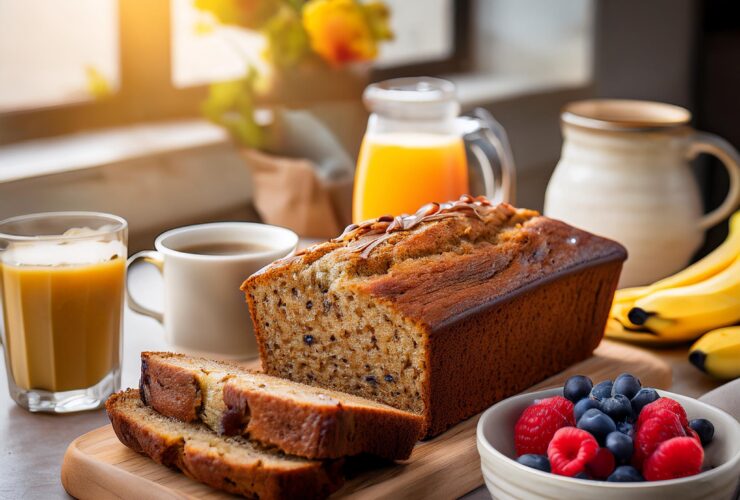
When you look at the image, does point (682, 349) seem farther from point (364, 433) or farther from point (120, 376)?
point (120, 376)

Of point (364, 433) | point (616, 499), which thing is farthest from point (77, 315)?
point (616, 499)

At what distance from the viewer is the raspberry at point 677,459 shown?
94cm

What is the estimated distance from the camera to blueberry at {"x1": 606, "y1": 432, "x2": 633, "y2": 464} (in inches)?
37.6

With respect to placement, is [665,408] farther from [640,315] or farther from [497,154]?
[497,154]

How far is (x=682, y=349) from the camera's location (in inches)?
64.2

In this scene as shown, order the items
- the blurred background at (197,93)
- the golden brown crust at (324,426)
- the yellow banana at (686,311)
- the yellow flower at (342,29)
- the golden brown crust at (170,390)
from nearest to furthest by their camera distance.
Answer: the golden brown crust at (324,426) → the golden brown crust at (170,390) → the yellow banana at (686,311) → the yellow flower at (342,29) → the blurred background at (197,93)

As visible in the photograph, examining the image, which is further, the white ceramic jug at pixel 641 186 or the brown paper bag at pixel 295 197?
the brown paper bag at pixel 295 197

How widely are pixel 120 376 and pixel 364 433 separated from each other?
0.49 metres

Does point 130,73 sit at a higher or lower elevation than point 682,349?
higher

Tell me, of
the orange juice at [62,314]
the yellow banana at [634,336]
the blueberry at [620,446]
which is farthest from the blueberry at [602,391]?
the orange juice at [62,314]

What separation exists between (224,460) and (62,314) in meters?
0.40

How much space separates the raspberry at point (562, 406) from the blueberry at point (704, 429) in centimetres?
13

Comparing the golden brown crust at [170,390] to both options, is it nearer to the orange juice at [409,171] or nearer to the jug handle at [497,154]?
the orange juice at [409,171]

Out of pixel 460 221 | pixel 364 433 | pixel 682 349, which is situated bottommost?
pixel 682 349
